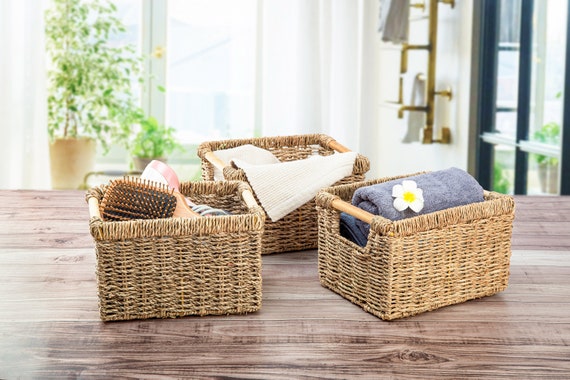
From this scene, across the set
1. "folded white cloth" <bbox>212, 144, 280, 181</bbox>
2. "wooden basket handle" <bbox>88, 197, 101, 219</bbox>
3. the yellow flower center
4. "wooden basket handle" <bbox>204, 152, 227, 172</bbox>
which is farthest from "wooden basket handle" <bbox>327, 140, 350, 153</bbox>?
"wooden basket handle" <bbox>88, 197, 101, 219</bbox>

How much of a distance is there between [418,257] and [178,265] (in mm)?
293

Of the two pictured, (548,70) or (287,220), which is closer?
(287,220)

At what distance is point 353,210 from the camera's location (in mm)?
1074

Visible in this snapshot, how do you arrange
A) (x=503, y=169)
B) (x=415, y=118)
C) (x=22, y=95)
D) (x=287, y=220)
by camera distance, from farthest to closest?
(x=22, y=95) < (x=415, y=118) < (x=503, y=169) < (x=287, y=220)

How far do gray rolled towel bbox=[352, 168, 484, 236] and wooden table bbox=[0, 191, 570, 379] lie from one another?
0.13 meters

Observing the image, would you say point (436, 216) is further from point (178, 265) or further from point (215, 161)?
point (215, 161)

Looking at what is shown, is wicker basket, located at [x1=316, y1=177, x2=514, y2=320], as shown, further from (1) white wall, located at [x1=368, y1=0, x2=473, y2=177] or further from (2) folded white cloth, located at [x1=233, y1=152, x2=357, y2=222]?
(1) white wall, located at [x1=368, y1=0, x2=473, y2=177]

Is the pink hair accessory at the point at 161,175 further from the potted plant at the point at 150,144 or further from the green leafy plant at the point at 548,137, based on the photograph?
the potted plant at the point at 150,144

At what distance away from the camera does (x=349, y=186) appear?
120 centimetres

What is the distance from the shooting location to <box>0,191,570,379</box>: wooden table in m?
0.88

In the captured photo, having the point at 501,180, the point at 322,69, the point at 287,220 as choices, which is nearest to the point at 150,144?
the point at 322,69

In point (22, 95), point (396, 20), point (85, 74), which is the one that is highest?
point (396, 20)

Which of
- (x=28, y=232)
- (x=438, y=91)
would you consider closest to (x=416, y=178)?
(x=28, y=232)

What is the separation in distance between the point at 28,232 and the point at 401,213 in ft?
2.35
